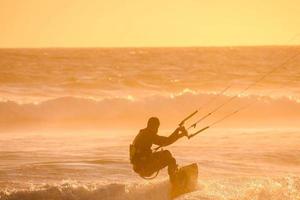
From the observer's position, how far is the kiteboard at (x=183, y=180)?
42.1 feet

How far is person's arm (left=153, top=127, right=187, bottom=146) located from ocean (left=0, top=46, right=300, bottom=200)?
4.47 ft

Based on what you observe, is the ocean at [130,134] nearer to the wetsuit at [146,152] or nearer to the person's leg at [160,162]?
the person's leg at [160,162]

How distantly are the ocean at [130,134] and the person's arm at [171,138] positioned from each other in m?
1.36

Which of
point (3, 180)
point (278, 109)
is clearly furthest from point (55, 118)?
point (3, 180)

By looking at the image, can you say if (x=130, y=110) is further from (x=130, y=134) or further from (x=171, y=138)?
(x=171, y=138)

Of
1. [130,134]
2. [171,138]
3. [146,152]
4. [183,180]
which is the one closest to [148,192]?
[183,180]

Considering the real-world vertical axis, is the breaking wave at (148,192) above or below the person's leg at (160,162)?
below

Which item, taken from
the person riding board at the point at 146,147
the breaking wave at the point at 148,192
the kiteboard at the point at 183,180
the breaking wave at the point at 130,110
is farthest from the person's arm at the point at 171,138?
the breaking wave at the point at 130,110

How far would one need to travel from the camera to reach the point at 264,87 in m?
43.6

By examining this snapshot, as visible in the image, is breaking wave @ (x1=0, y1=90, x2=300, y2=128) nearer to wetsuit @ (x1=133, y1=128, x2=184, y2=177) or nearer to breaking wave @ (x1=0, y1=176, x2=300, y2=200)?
breaking wave @ (x1=0, y1=176, x2=300, y2=200)

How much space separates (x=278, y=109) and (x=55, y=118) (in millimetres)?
10357

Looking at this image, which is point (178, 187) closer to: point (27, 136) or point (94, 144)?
point (94, 144)

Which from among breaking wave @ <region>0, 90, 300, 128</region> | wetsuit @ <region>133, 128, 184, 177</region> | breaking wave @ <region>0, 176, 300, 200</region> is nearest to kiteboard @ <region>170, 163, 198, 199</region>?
breaking wave @ <region>0, 176, 300, 200</region>

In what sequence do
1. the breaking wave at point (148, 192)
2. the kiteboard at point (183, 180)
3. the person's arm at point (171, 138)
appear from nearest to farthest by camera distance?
the person's arm at point (171, 138), the kiteboard at point (183, 180), the breaking wave at point (148, 192)
